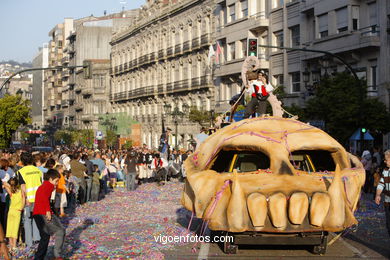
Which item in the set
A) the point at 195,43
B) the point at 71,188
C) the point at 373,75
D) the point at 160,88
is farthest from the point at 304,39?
the point at 160,88

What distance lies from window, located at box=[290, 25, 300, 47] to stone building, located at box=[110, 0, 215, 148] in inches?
496

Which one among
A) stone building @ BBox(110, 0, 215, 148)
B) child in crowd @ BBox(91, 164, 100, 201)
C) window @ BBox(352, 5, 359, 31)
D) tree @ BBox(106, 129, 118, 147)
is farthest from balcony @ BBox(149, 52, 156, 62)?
child in crowd @ BBox(91, 164, 100, 201)

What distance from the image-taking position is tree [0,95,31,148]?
59000mm

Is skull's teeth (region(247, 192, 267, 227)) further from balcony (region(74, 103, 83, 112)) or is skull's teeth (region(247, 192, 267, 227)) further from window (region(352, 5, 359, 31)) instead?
balcony (region(74, 103, 83, 112))

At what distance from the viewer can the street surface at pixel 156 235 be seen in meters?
11.7

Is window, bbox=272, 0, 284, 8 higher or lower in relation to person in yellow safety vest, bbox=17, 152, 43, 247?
higher

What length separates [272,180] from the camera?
35.8ft

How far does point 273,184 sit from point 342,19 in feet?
96.3

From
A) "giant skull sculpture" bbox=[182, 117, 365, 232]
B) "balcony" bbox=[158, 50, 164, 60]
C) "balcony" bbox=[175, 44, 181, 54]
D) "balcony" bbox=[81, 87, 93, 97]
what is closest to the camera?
"giant skull sculpture" bbox=[182, 117, 365, 232]

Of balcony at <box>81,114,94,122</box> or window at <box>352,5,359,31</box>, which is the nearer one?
window at <box>352,5,359,31</box>

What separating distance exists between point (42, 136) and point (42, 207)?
119268 mm

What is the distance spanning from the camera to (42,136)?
12688 centimetres

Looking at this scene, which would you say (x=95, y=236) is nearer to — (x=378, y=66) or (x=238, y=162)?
(x=238, y=162)

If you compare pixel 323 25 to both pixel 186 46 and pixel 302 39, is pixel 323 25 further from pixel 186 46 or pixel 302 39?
pixel 186 46
